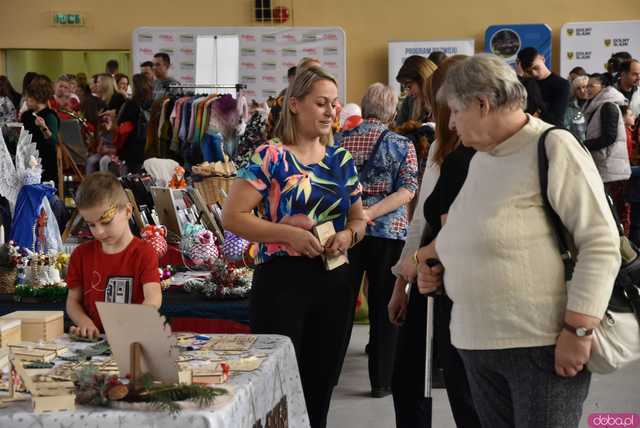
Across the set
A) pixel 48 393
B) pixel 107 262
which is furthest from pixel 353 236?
→ pixel 48 393

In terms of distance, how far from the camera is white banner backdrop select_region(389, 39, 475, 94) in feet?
40.3

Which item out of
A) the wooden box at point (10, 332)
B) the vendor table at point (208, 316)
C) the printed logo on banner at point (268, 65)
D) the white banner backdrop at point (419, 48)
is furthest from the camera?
the printed logo on banner at point (268, 65)

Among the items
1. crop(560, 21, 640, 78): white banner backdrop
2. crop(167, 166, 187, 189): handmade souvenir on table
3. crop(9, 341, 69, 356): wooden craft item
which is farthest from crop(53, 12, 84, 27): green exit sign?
crop(9, 341, 69, 356): wooden craft item

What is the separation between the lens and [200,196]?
5434 millimetres

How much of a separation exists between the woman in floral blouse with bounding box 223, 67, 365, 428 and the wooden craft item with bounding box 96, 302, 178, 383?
79 cm

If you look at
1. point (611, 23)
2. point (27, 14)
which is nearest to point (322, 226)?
point (611, 23)

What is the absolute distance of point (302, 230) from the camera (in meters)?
2.79

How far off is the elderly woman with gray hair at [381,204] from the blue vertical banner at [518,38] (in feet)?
26.2

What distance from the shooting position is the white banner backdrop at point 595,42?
11.9 meters

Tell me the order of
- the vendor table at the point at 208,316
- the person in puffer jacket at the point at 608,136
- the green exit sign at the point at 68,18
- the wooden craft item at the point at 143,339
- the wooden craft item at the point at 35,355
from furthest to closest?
the green exit sign at the point at 68,18 < the person in puffer jacket at the point at 608,136 < the vendor table at the point at 208,316 < the wooden craft item at the point at 35,355 < the wooden craft item at the point at 143,339

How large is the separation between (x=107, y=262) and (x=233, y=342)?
485 millimetres

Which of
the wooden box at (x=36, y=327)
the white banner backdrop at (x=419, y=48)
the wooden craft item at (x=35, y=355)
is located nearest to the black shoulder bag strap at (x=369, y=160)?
the wooden box at (x=36, y=327)

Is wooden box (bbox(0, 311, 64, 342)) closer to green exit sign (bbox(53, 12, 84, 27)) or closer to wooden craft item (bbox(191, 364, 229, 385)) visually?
wooden craft item (bbox(191, 364, 229, 385))

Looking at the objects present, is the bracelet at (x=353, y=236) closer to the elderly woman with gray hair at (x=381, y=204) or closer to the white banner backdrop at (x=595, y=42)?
the elderly woman with gray hair at (x=381, y=204)
